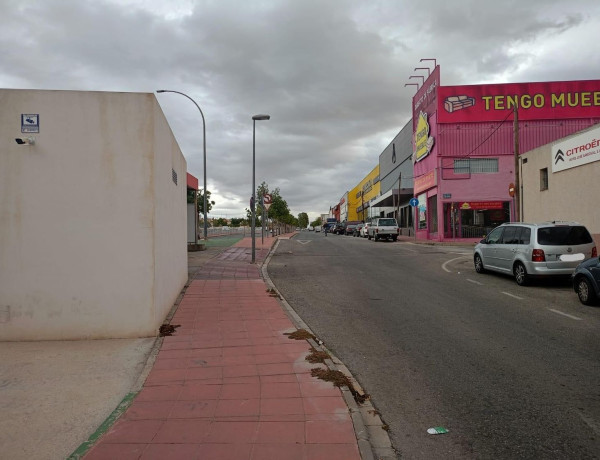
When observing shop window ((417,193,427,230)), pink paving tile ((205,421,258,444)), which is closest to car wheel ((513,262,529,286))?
pink paving tile ((205,421,258,444))

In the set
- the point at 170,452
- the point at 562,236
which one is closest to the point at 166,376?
the point at 170,452

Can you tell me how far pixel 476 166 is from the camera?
31.8m

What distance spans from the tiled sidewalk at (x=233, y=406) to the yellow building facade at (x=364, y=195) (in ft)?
210

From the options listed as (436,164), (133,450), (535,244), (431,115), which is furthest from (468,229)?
(133,450)

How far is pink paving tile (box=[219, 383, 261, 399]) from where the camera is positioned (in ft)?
14.3

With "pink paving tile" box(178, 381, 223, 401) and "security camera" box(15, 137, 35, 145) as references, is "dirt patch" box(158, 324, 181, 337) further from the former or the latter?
"security camera" box(15, 137, 35, 145)

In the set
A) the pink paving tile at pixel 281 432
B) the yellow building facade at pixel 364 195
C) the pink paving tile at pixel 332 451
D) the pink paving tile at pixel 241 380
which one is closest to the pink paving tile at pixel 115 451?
the pink paving tile at pixel 281 432

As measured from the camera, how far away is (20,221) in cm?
621

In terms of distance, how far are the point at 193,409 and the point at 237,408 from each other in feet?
1.27

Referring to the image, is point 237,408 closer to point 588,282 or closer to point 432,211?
point 588,282

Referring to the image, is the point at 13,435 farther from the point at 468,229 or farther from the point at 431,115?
the point at 431,115

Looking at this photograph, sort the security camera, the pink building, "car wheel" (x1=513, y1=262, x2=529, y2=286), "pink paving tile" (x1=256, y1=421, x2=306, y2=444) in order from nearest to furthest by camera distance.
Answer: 1. "pink paving tile" (x1=256, y1=421, x2=306, y2=444)
2. the security camera
3. "car wheel" (x1=513, y1=262, x2=529, y2=286)
4. the pink building

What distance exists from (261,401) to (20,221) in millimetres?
4262

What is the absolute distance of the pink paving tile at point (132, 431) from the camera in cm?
354
